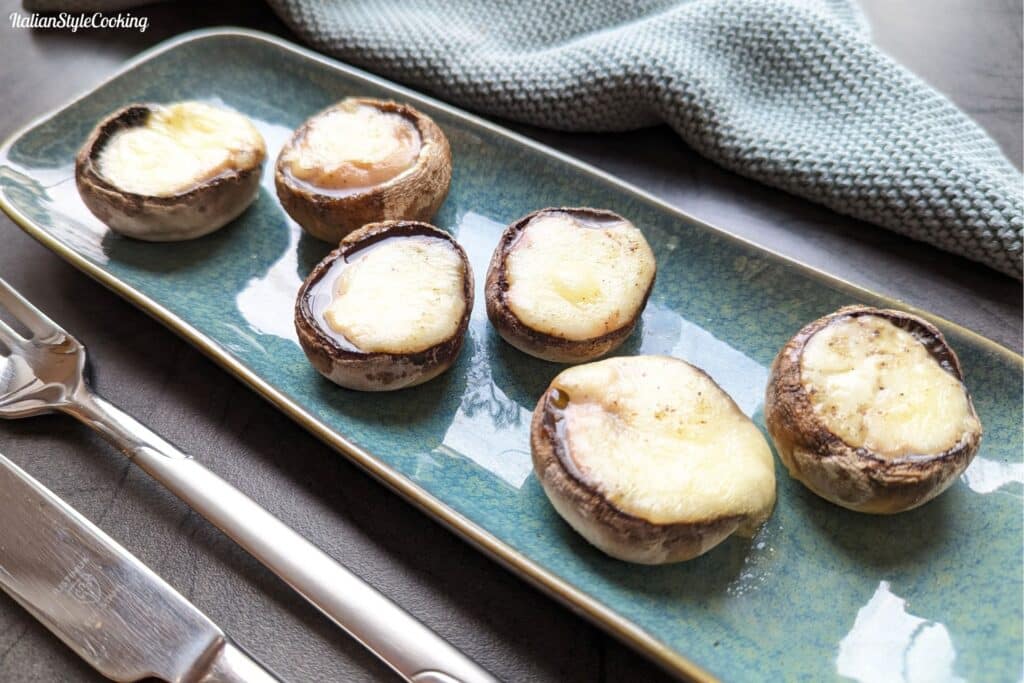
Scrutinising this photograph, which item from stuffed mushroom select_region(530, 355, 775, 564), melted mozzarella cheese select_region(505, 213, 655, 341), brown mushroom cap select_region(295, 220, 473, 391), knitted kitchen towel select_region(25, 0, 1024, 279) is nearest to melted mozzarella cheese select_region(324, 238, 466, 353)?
brown mushroom cap select_region(295, 220, 473, 391)

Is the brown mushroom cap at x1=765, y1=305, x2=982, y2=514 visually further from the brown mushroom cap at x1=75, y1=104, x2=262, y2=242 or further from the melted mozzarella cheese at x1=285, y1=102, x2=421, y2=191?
the brown mushroom cap at x1=75, y1=104, x2=262, y2=242

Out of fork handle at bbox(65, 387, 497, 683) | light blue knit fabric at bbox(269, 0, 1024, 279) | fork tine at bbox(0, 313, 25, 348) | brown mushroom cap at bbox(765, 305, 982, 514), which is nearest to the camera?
fork handle at bbox(65, 387, 497, 683)

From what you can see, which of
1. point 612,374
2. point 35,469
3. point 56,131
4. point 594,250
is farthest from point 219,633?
point 56,131

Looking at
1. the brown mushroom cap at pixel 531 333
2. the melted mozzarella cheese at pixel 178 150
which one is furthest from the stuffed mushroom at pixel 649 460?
the melted mozzarella cheese at pixel 178 150

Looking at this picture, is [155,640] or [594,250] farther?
[594,250]

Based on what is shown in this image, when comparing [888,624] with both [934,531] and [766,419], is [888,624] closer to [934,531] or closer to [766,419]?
[934,531]

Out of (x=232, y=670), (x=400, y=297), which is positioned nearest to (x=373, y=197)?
(x=400, y=297)

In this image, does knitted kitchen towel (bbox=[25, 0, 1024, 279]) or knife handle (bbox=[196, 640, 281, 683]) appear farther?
knitted kitchen towel (bbox=[25, 0, 1024, 279])
